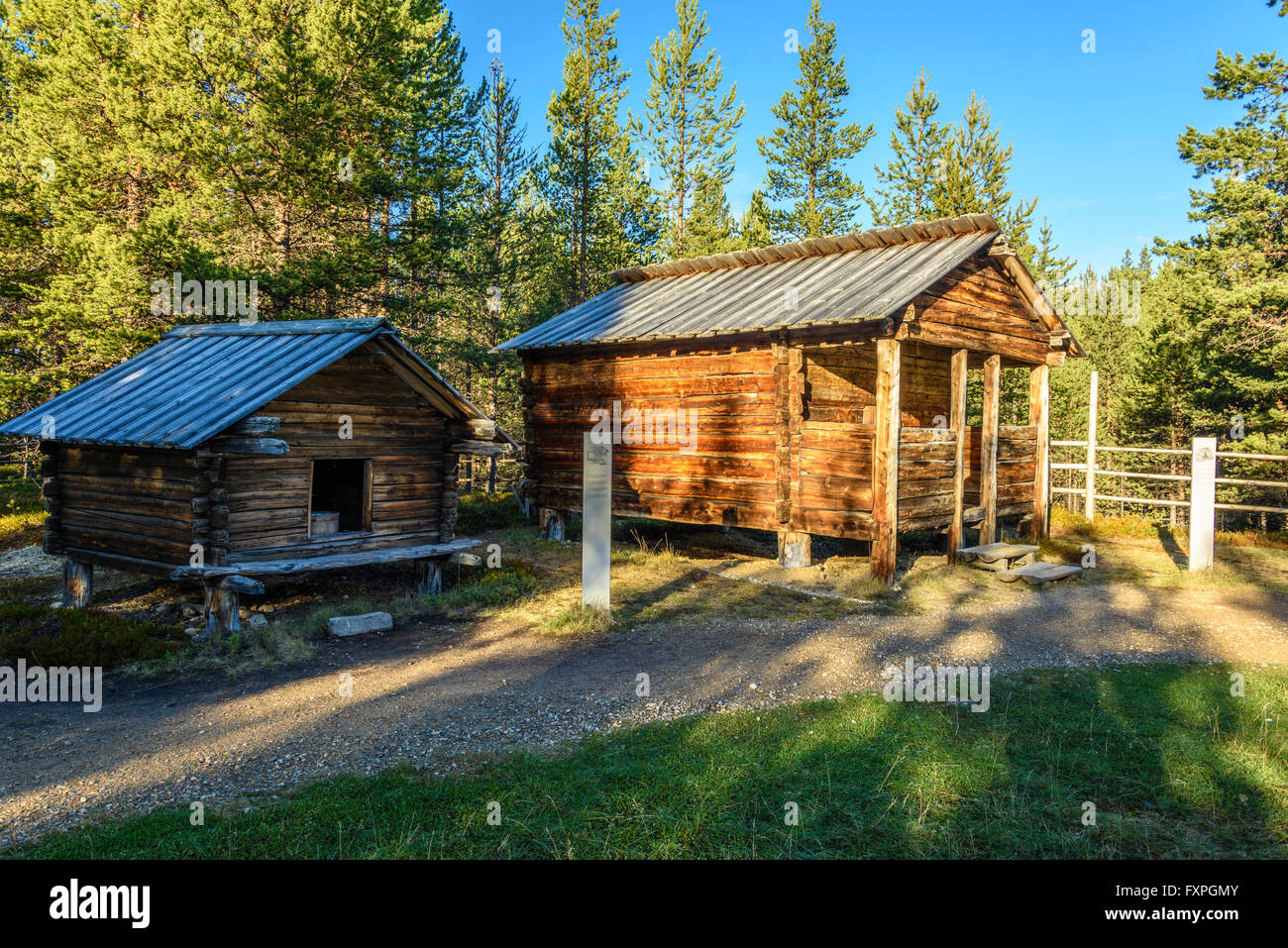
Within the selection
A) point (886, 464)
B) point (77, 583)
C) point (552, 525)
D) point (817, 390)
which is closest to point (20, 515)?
point (77, 583)

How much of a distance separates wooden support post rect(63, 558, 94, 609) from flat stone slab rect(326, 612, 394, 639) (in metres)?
4.63

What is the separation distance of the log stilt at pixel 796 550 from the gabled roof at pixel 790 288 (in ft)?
12.7

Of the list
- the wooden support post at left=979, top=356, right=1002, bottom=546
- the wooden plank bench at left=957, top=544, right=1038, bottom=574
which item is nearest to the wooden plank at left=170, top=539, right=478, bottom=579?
the wooden plank bench at left=957, top=544, right=1038, bottom=574

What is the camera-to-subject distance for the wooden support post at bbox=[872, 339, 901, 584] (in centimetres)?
1259

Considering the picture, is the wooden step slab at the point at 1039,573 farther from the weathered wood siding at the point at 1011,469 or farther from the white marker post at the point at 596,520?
the white marker post at the point at 596,520

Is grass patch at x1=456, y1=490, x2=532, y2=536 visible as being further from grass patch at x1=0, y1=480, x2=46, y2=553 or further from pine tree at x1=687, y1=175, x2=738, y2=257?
pine tree at x1=687, y1=175, x2=738, y2=257

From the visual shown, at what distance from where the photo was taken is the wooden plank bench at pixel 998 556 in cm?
1412

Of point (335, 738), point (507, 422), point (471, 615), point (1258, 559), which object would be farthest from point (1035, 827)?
point (507, 422)

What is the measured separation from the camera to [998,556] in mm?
14062

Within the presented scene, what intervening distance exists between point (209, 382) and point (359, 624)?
4.34m

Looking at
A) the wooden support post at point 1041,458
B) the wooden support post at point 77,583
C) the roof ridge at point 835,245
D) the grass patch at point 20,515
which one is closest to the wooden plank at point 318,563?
the wooden support post at point 77,583

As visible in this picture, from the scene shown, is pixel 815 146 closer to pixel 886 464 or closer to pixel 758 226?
pixel 758 226

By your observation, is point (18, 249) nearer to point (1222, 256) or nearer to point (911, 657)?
point (911, 657)
